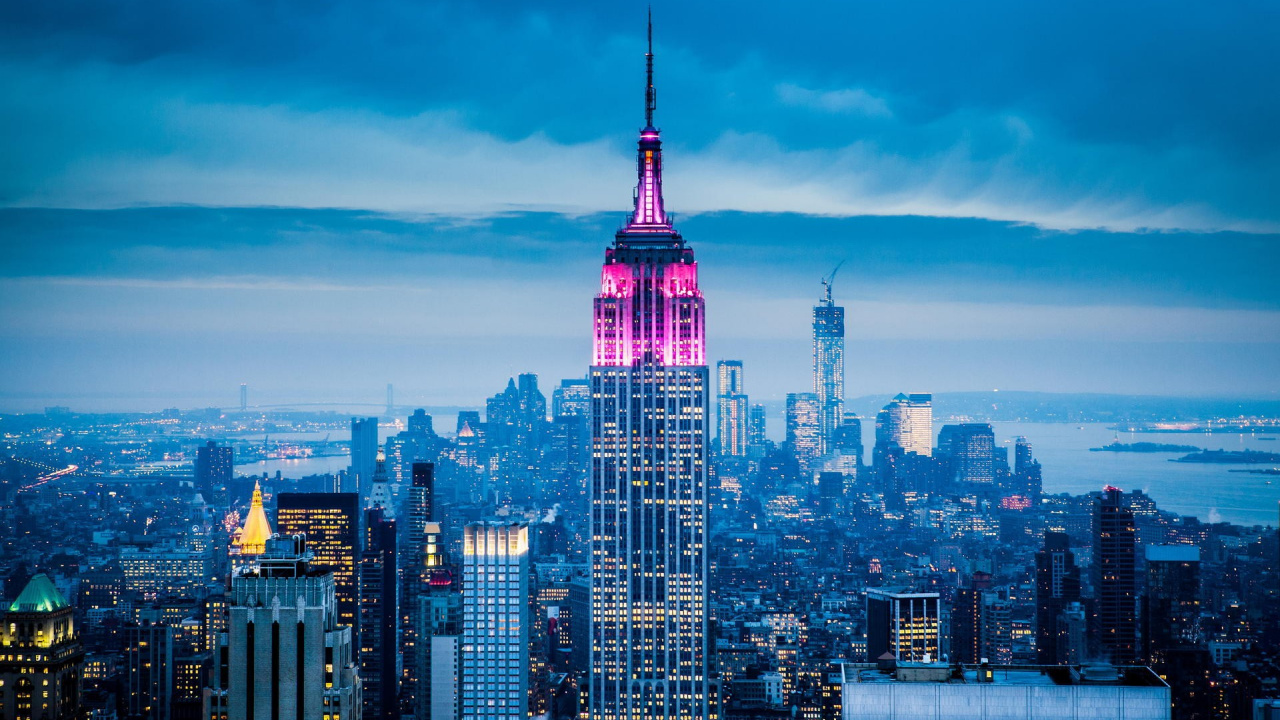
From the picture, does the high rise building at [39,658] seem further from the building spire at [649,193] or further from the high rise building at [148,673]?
the building spire at [649,193]

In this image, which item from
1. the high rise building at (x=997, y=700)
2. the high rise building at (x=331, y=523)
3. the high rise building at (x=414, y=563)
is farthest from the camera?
the high rise building at (x=331, y=523)

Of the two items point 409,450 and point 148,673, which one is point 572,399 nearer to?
point 409,450

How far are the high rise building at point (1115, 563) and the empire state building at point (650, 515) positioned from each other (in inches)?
355

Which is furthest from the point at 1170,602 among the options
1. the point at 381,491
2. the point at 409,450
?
the point at 381,491

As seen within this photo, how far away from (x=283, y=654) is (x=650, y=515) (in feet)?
52.9

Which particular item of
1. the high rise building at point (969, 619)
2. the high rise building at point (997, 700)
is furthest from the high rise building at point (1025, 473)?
the high rise building at point (997, 700)

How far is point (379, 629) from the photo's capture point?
38.2m

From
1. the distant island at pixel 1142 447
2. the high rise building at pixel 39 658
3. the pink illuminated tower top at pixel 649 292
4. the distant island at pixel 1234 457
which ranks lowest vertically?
the high rise building at pixel 39 658

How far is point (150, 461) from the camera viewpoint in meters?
34.6

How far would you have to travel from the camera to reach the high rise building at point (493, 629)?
3472 cm

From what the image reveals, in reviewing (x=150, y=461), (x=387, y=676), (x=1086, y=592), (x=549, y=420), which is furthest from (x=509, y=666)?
(x=549, y=420)

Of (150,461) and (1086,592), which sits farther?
(1086,592)

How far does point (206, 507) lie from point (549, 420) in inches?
576

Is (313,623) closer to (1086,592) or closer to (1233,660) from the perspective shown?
(1233,660)
